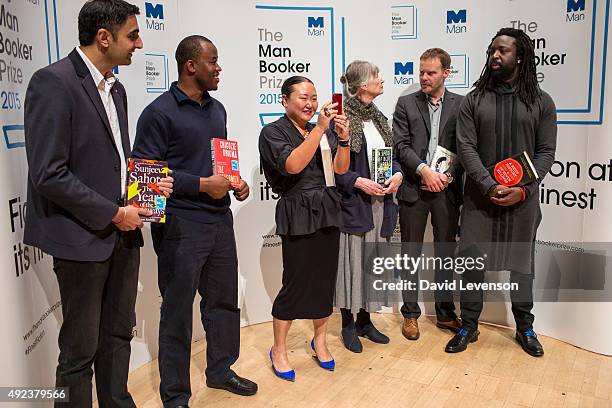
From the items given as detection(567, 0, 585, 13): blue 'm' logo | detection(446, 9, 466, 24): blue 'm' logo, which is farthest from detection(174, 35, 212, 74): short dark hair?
detection(567, 0, 585, 13): blue 'm' logo

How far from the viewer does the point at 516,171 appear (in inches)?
124

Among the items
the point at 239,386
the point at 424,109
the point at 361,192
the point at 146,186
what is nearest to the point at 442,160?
the point at 424,109

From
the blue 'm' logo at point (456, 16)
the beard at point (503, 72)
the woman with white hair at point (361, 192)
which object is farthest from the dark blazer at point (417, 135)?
the blue 'm' logo at point (456, 16)

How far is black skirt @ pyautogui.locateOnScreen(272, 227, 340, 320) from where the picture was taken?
292 centimetres

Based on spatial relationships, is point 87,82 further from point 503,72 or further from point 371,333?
point 371,333

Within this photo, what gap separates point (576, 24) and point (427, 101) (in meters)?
1.02

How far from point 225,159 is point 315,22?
5.72 ft

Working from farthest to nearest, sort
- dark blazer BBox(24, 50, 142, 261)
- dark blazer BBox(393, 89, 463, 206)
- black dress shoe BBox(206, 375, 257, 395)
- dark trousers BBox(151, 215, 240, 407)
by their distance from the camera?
dark blazer BBox(393, 89, 463, 206) < black dress shoe BBox(206, 375, 257, 395) < dark trousers BBox(151, 215, 240, 407) < dark blazer BBox(24, 50, 142, 261)

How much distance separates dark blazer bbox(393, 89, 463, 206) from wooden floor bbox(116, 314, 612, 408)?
98 cm

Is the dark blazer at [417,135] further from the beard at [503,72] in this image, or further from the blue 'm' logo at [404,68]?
the blue 'm' logo at [404,68]

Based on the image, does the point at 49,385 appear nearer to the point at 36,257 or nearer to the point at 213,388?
the point at 36,257

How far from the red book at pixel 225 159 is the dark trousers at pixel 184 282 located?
0.26m

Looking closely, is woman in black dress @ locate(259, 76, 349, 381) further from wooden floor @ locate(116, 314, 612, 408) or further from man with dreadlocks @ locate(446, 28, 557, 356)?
man with dreadlocks @ locate(446, 28, 557, 356)

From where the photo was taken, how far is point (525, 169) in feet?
10.3
